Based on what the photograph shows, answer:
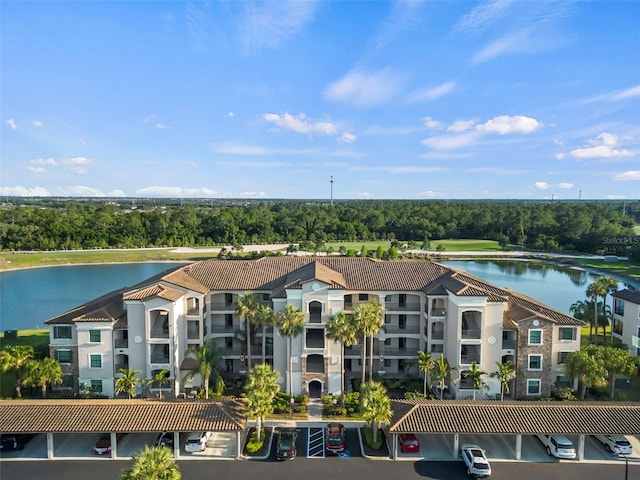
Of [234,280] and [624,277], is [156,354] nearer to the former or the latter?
[234,280]

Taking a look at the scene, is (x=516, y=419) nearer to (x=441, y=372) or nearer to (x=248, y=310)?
(x=441, y=372)

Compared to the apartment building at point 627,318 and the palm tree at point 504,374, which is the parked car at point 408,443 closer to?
the palm tree at point 504,374

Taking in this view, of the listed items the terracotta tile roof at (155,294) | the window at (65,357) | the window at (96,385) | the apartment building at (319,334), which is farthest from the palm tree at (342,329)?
the window at (65,357)

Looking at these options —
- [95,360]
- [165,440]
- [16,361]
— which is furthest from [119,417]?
[16,361]

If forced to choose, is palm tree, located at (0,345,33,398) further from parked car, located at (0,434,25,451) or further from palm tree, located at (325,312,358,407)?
palm tree, located at (325,312,358,407)

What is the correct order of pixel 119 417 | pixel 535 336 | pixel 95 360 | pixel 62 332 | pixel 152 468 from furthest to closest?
1. pixel 535 336
2. pixel 62 332
3. pixel 95 360
4. pixel 119 417
5. pixel 152 468

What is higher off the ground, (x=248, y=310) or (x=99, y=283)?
(x=248, y=310)
